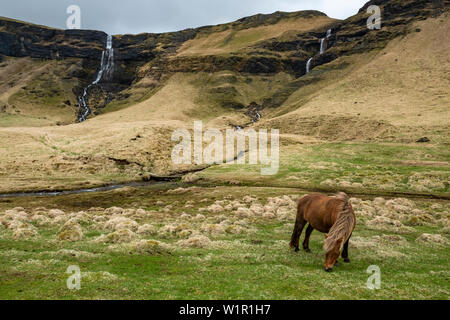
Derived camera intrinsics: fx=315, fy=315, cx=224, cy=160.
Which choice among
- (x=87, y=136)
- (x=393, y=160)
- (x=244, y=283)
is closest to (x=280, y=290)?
(x=244, y=283)

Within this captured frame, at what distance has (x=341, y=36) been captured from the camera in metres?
196

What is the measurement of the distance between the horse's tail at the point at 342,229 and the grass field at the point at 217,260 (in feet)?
4.45

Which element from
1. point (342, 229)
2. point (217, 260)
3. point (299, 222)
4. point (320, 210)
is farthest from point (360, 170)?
point (217, 260)

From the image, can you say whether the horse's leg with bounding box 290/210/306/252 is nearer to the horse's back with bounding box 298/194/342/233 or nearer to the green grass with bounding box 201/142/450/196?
the horse's back with bounding box 298/194/342/233

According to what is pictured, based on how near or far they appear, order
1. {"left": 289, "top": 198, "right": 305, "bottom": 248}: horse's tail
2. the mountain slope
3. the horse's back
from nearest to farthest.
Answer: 1. the horse's back
2. {"left": 289, "top": 198, "right": 305, "bottom": 248}: horse's tail
3. the mountain slope

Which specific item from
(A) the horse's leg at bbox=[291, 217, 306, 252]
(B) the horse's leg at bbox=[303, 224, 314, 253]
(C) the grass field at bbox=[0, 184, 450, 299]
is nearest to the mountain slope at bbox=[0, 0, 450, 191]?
(C) the grass field at bbox=[0, 184, 450, 299]

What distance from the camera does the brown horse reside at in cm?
1458

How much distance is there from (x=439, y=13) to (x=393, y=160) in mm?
149647

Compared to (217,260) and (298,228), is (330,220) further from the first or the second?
(217,260)

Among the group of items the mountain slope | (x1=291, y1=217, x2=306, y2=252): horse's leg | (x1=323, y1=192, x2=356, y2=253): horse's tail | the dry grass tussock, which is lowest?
the dry grass tussock

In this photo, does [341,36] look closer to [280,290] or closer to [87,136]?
[87,136]

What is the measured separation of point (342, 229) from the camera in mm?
14742

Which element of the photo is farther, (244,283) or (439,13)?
(439,13)

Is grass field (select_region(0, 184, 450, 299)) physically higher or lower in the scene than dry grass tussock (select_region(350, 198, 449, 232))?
higher
